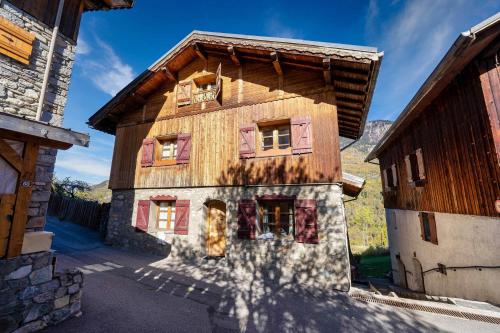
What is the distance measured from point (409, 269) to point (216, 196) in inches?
354

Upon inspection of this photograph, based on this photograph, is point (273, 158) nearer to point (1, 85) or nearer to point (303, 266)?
point (303, 266)

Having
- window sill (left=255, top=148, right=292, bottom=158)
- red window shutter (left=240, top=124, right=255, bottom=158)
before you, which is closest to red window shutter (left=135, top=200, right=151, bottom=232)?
red window shutter (left=240, top=124, right=255, bottom=158)

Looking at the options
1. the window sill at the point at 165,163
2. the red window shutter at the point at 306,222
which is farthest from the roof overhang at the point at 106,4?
the red window shutter at the point at 306,222

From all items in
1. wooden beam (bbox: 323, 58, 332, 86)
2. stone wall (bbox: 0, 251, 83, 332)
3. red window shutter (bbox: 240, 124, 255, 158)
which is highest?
wooden beam (bbox: 323, 58, 332, 86)

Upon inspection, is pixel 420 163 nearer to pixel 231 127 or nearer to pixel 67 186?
pixel 231 127

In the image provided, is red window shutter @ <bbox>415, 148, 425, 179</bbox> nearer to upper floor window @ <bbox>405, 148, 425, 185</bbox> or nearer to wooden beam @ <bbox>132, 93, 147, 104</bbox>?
upper floor window @ <bbox>405, 148, 425, 185</bbox>

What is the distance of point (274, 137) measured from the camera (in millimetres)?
8086

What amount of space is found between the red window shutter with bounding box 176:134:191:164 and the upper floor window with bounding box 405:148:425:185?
333 inches

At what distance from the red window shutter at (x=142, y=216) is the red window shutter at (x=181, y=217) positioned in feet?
4.67

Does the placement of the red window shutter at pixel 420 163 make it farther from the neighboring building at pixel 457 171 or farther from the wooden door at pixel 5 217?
the wooden door at pixel 5 217

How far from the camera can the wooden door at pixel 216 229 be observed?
27.2 feet

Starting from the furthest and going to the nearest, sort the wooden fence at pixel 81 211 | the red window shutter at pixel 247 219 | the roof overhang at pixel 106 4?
the wooden fence at pixel 81 211, the red window shutter at pixel 247 219, the roof overhang at pixel 106 4

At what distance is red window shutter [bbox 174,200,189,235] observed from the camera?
836 centimetres

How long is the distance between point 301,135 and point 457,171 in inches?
168
